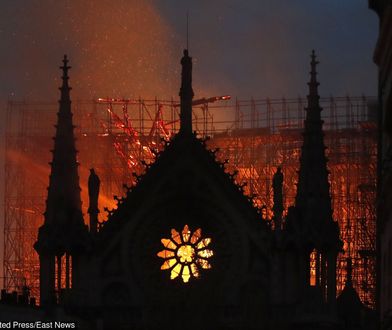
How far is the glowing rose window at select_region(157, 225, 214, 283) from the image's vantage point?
87688mm

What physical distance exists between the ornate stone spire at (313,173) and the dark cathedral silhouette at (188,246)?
4 centimetres

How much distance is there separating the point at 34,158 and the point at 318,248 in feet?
145

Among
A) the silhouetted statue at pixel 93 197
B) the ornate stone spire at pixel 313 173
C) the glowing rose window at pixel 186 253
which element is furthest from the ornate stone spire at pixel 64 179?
the ornate stone spire at pixel 313 173

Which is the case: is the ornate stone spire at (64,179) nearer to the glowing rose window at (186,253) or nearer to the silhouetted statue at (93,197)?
the silhouetted statue at (93,197)

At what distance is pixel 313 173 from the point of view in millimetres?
85125

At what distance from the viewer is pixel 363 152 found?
12050 centimetres

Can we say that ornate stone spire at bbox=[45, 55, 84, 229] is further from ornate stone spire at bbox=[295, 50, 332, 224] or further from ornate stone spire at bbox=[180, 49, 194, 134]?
ornate stone spire at bbox=[295, 50, 332, 224]

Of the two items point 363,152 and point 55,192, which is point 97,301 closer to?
point 55,192

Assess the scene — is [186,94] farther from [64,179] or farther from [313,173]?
[313,173]

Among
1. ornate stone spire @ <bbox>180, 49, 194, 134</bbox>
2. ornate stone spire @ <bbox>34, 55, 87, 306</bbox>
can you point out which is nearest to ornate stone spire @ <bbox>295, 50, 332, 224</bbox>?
ornate stone spire @ <bbox>180, 49, 194, 134</bbox>

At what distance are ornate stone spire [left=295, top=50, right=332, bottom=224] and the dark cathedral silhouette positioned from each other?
36mm

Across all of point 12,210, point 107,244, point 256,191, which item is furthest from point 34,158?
point 107,244

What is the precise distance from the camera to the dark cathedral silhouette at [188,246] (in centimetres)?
8444

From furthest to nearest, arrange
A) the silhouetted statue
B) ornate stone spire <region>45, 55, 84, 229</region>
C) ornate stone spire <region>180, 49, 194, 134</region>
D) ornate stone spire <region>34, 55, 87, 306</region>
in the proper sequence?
ornate stone spire <region>180, 49, 194, 134</region>, the silhouetted statue, ornate stone spire <region>45, 55, 84, 229</region>, ornate stone spire <region>34, 55, 87, 306</region>
